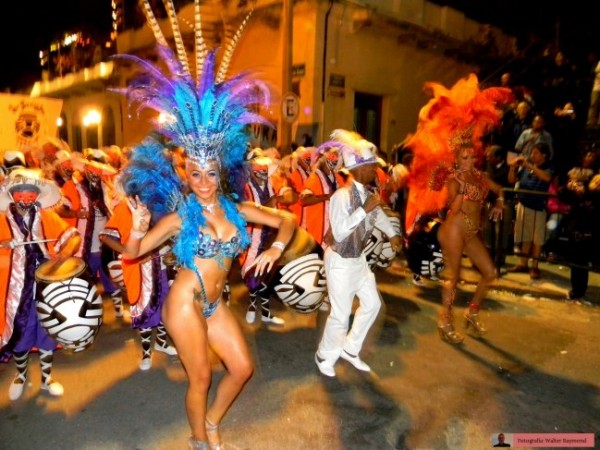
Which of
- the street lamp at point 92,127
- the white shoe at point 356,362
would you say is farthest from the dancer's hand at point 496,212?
the street lamp at point 92,127

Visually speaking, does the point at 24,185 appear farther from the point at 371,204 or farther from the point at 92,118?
the point at 92,118

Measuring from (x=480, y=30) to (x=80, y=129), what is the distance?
66.7 feet

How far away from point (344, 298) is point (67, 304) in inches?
85.1

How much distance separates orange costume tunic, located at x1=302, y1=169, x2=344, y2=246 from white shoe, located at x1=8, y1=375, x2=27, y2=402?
11.7 ft

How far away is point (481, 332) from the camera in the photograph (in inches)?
207

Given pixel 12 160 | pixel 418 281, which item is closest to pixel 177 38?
pixel 12 160

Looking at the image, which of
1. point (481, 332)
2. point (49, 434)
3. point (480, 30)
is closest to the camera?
point (49, 434)

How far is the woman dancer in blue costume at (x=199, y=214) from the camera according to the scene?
2910 millimetres

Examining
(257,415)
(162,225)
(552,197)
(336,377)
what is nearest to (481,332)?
(336,377)

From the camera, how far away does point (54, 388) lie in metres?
4.03

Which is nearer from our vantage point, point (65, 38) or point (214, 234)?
point (214, 234)

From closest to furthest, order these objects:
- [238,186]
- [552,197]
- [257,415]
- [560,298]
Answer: [238,186], [257,415], [560,298], [552,197]

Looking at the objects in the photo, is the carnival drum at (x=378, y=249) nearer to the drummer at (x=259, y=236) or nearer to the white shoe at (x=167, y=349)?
the drummer at (x=259, y=236)

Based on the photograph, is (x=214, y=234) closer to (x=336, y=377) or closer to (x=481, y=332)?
(x=336, y=377)
